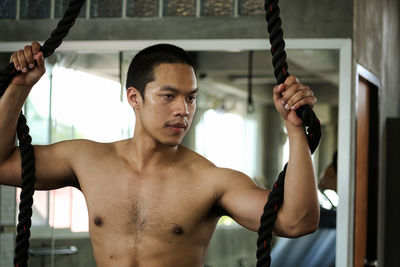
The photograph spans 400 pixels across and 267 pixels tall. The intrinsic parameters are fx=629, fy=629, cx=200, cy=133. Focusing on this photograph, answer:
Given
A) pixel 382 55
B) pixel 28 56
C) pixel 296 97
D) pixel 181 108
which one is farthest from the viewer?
pixel 382 55

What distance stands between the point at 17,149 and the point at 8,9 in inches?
110

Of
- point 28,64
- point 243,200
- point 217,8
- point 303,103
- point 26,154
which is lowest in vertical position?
point 243,200

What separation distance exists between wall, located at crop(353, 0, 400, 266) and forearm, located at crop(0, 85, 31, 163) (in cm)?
254

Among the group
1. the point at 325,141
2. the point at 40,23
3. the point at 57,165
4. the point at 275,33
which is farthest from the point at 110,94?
the point at 275,33

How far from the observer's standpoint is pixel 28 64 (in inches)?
63.9

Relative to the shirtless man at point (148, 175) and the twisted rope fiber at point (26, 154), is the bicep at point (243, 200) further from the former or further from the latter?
the twisted rope fiber at point (26, 154)

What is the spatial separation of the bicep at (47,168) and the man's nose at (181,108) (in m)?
0.40

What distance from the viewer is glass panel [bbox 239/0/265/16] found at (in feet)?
12.8

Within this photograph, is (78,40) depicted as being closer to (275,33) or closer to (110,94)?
(110,94)

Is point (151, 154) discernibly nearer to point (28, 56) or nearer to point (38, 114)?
point (28, 56)

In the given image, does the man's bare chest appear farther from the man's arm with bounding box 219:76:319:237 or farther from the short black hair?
the man's arm with bounding box 219:76:319:237

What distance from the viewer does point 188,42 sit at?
392 cm

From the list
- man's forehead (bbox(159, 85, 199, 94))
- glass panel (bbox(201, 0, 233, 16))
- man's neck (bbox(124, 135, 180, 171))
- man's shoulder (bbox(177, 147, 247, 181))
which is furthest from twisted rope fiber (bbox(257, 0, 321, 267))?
glass panel (bbox(201, 0, 233, 16))

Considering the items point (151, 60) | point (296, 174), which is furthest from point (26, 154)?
point (296, 174)
